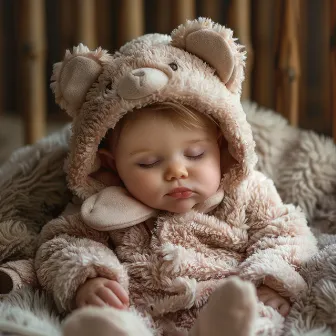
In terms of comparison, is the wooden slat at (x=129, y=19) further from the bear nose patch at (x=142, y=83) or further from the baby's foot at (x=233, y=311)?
the baby's foot at (x=233, y=311)

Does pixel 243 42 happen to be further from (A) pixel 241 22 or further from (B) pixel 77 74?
(B) pixel 77 74

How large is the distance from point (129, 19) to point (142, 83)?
57 centimetres

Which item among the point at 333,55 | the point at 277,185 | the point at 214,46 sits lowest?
the point at 277,185

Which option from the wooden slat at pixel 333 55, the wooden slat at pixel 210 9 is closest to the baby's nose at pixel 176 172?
the wooden slat at pixel 333 55

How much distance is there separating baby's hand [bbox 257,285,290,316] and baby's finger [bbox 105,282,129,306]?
19cm

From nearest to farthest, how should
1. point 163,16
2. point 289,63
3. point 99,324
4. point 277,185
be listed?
point 99,324 < point 277,185 < point 289,63 < point 163,16

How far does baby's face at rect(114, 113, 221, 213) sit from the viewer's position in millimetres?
960

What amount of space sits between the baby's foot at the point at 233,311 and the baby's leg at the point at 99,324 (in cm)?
9

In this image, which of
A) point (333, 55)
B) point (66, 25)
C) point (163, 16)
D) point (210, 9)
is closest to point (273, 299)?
point (333, 55)

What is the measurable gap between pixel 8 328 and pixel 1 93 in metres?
1.56

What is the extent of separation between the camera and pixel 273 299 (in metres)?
0.92

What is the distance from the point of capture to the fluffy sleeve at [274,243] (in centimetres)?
92

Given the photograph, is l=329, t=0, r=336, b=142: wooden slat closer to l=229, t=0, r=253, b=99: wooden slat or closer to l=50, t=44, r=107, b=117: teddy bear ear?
l=229, t=0, r=253, b=99: wooden slat

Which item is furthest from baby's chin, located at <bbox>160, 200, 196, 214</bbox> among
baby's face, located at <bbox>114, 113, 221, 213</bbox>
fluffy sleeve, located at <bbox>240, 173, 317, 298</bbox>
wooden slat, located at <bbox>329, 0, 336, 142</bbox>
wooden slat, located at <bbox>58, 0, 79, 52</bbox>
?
wooden slat, located at <bbox>58, 0, 79, 52</bbox>
